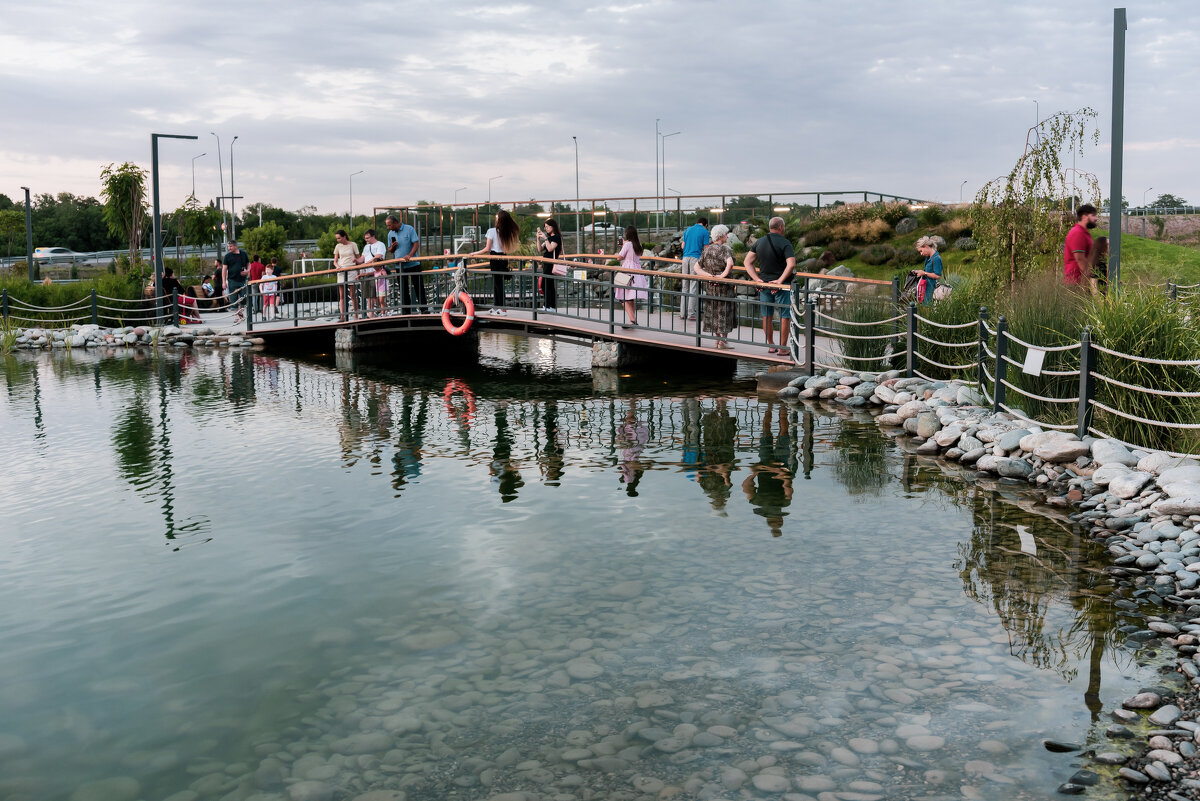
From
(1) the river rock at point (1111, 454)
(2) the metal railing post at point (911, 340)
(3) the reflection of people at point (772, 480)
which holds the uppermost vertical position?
(2) the metal railing post at point (911, 340)

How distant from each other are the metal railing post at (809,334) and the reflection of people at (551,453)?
3885mm

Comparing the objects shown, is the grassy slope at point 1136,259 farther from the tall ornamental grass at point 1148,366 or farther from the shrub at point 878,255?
the tall ornamental grass at point 1148,366

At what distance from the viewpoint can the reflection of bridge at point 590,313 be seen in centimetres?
1716

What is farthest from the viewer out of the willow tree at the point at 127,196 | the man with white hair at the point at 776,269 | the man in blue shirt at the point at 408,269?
the willow tree at the point at 127,196

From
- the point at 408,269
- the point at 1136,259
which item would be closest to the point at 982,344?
the point at 408,269

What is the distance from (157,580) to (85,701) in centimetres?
210

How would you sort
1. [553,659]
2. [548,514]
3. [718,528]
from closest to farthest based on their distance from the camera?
[553,659] → [718,528] → [548,514]

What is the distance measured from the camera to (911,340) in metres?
14.5

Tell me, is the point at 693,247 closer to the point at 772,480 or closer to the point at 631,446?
the point at 631,446

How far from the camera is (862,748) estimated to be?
492 centimetres

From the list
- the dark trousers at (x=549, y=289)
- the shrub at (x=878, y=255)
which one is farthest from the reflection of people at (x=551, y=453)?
the shrub at (x=878, y=255)

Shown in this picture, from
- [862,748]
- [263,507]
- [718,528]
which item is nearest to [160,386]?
[263,507]

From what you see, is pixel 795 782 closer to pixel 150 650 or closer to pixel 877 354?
pixel 150 650

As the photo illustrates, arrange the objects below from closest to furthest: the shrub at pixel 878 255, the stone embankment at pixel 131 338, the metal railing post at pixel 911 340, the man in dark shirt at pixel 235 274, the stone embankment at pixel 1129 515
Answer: the stone embankment at pixel 1129 515 → the metal railing post at pixel 911 340 → the stone embankment at pixel 131 338 → the man in dark shirt at pixel 235 274 → the shrub at pixel 878 255
